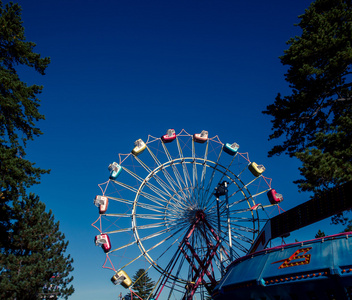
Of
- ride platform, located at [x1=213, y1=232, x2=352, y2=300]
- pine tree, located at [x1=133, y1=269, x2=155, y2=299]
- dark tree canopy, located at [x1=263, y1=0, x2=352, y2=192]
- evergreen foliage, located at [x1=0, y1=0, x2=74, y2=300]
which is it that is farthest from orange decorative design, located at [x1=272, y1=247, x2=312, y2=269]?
pine tree, located at [x1=133, y1=269, x2=155, y2=299]

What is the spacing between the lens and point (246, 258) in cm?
1284

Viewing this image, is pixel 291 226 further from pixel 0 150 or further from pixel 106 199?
pixel 0 150

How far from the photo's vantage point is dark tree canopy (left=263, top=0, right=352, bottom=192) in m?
16.5

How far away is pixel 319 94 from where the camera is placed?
1997 cm

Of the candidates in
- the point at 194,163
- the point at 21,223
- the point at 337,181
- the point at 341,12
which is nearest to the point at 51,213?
the point at 21,223

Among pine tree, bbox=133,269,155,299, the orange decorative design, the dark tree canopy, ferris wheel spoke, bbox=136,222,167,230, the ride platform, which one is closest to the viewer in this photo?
the ride platform

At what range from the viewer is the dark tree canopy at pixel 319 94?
Answer: 16.5m

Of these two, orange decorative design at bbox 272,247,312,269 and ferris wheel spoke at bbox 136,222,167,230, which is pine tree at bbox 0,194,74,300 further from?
orange decorative design at bbox 272,247,312,269

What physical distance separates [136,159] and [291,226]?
13740 millimetres

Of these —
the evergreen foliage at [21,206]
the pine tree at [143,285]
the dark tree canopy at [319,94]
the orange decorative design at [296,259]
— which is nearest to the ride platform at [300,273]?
the orange decorative design at [296,259]

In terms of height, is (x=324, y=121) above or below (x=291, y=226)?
above

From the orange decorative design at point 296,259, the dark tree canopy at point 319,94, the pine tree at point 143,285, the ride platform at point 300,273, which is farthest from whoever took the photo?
the pine tree at point 143,285

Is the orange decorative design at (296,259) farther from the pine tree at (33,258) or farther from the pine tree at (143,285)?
the pine tree at (143,285)

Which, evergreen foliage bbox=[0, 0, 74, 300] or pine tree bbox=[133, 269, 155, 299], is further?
pine tree bbox=[133, 269, 155, 299]
